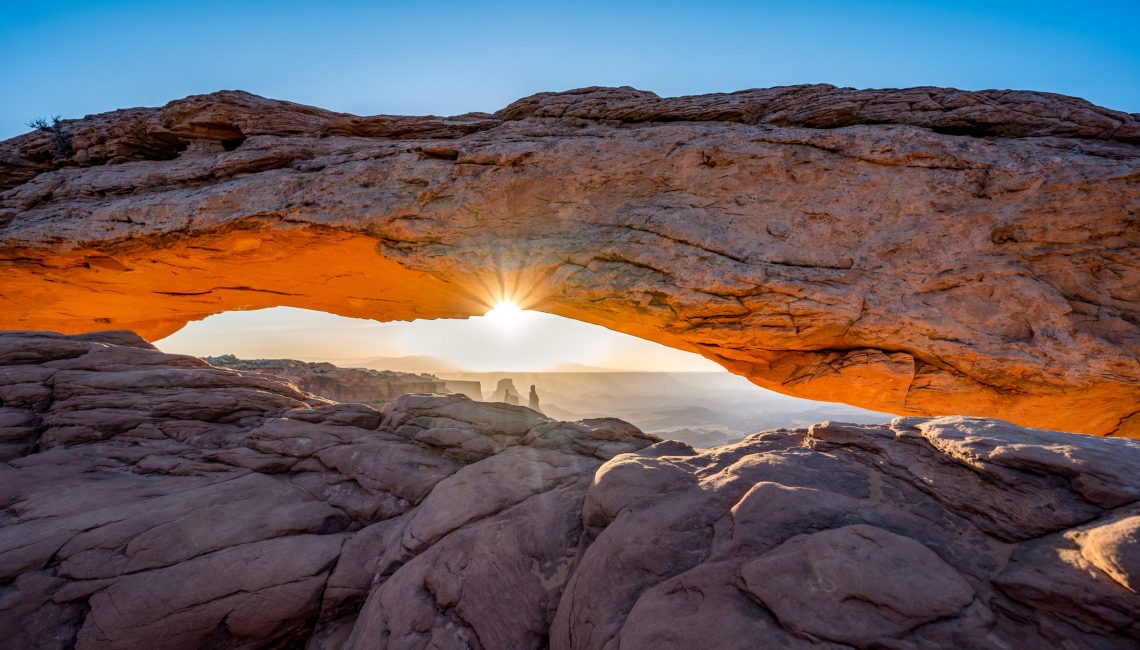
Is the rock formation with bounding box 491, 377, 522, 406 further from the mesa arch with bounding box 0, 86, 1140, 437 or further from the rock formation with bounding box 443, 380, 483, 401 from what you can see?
the mesa arch with bounding box 0, 86, 1140, 437

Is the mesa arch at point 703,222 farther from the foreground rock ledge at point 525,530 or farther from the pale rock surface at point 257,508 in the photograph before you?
the foreground rock ledge at point 525,530

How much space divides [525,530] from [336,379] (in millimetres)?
30979

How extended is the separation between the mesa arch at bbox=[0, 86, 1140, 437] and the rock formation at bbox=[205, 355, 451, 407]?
1491 centimetres

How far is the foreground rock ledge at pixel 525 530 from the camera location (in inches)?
144

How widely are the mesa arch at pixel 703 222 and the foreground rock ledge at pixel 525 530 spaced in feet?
12.0

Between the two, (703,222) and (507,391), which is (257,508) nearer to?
(703,222)

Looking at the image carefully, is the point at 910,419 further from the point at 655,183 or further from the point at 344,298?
the point at 344,298

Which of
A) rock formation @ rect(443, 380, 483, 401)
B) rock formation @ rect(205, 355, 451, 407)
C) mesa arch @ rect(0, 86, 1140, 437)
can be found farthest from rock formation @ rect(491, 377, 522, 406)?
mesa arch @ rect(0, 86, 1140, 437)

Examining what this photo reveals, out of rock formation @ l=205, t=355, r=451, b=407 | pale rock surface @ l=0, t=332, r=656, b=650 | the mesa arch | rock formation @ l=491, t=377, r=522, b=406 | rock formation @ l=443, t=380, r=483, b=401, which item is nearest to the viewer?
pale rock surface @ l=0, t=332, r=656, b=650

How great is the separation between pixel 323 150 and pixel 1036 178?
17391 mm

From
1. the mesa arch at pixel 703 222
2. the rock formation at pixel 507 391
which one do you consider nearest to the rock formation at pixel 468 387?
the rock formation at pixel 507 391

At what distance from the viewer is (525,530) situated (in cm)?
604

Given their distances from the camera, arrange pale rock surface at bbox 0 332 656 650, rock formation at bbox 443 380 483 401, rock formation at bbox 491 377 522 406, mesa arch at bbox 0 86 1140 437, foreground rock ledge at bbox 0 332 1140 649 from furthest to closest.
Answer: rock formation at bbox 443 380 483 401 → rock formation at bbox 491 377 522 406 → mesa arch at bbox 0 86 1140 437 → pale rock surface at bbox 0 332 656 650 → foreground rock ledge at bbox 0 332 1140 649

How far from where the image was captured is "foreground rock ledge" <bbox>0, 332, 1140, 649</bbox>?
3654 millimetres
